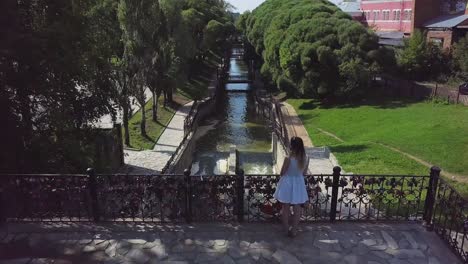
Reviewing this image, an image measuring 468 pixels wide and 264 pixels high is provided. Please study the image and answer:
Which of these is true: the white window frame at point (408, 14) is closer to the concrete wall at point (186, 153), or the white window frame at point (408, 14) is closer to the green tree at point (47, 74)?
the concrete wall at point (186, 153)

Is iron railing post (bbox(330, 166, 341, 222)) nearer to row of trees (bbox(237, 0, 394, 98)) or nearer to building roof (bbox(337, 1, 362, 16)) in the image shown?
row of trees (bbox(237, 0, 394, 98))

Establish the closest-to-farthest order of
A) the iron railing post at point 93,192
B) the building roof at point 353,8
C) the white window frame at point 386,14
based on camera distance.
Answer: the iron railing post at point 93,192
the white window frame at point 386,14
the building roof at point 353,8

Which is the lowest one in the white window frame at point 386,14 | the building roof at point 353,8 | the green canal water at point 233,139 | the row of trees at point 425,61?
the green canal water at point 233,139

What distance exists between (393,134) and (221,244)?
15.5 metres

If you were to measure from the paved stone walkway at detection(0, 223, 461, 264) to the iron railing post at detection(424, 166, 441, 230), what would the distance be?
0.79 ft

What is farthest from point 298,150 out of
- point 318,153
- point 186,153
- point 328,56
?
point 328,56

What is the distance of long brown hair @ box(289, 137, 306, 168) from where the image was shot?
20.9 ft

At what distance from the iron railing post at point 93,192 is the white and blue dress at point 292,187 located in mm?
3214

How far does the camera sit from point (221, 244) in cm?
673

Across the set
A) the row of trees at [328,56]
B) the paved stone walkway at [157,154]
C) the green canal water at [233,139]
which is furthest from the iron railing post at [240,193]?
the row of trees at [328,56]

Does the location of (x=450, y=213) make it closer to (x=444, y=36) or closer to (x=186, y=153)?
(x=186, y=153)

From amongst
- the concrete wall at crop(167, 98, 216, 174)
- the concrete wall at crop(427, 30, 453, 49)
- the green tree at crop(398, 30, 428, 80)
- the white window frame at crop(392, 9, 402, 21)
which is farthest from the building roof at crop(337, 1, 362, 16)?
the concrete wall at crop(167, 98, 216, 174)

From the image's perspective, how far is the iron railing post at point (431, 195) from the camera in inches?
276

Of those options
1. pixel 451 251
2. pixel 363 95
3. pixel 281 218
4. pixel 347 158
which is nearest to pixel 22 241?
pixel 281 218
